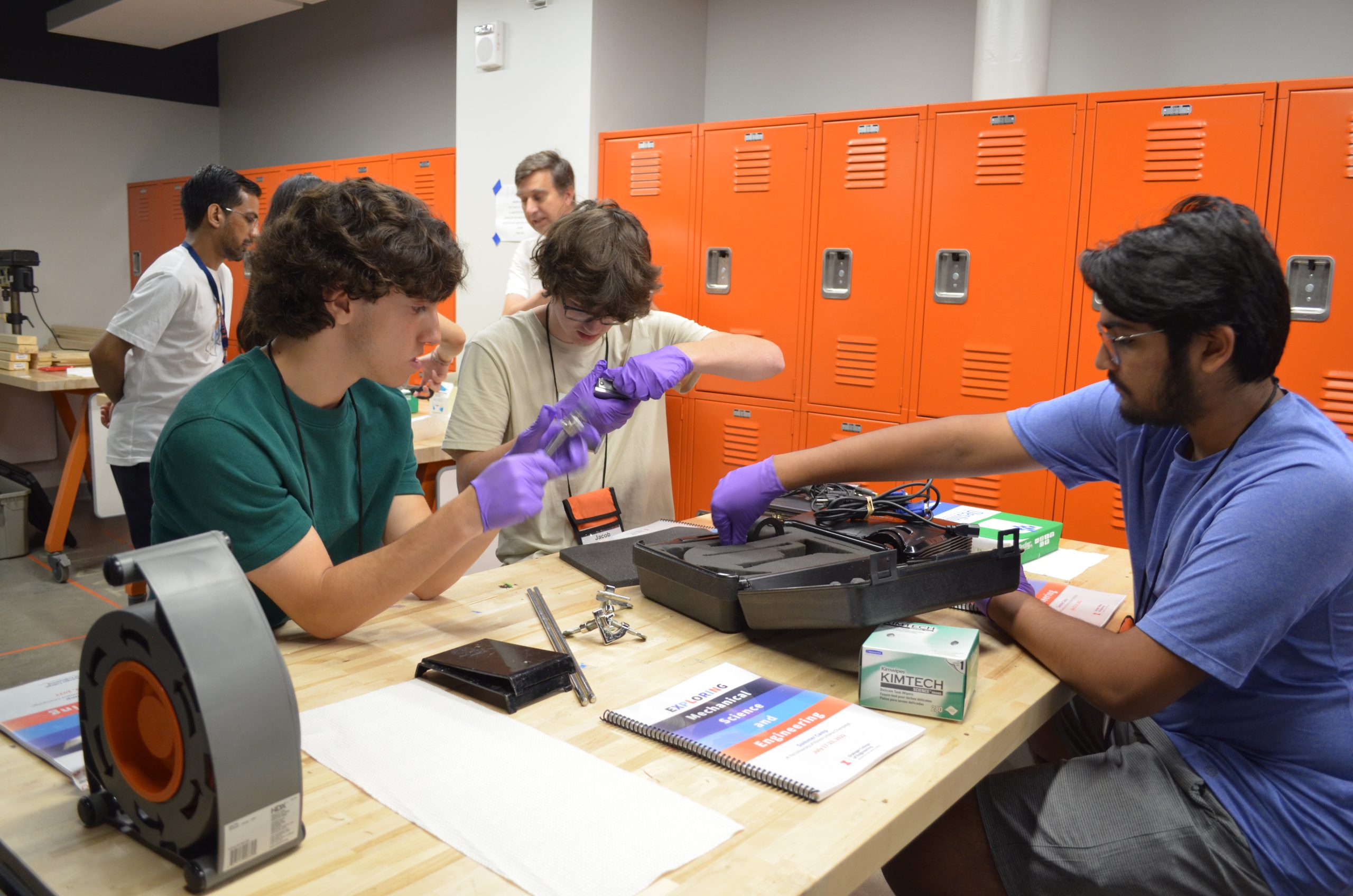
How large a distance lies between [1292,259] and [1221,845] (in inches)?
89.4

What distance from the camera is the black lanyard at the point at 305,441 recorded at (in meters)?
1.44

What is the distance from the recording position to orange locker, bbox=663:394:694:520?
405 cm

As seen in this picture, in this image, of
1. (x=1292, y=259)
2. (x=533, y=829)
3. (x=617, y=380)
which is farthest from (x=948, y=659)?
(x=1292, y=259)

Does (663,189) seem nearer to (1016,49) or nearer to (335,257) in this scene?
(1016,49)

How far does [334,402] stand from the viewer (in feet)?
4.95

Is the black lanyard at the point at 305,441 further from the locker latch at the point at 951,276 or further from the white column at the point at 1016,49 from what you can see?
the white column at the point at 1016,49

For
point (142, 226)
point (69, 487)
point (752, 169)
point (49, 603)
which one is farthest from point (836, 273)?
point (142, 226)

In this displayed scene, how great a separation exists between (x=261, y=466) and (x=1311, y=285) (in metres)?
2.94

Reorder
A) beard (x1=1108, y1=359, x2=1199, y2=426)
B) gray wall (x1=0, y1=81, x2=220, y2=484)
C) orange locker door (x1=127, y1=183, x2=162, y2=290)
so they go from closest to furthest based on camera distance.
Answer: beard (x1=1108, y1=359, x2=1199, y2=426) < gray wall (x1=0, y1=81, x2=220, y2=484) < orange locker door (x1=127, y1=183, x2=162, y2=290)

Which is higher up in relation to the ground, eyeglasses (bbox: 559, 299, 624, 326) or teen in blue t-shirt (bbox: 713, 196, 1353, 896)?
eyeglasses (bbox: 559, 299, 624, 326)

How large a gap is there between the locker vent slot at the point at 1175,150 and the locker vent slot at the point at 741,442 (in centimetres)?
167

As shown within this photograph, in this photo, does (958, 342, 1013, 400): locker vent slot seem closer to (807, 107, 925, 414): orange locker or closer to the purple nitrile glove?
(807, 107, 925, 414): orange locker

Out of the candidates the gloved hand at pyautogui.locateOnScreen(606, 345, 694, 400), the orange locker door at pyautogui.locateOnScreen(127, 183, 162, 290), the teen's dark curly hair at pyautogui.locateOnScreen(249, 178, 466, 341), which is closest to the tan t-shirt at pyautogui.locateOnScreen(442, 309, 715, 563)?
the gloved hand at pyautogui.locateOnScreen(606, 345, 694, 400)

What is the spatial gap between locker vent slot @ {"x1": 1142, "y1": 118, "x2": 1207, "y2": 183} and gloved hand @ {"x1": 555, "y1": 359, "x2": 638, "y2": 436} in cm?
210
